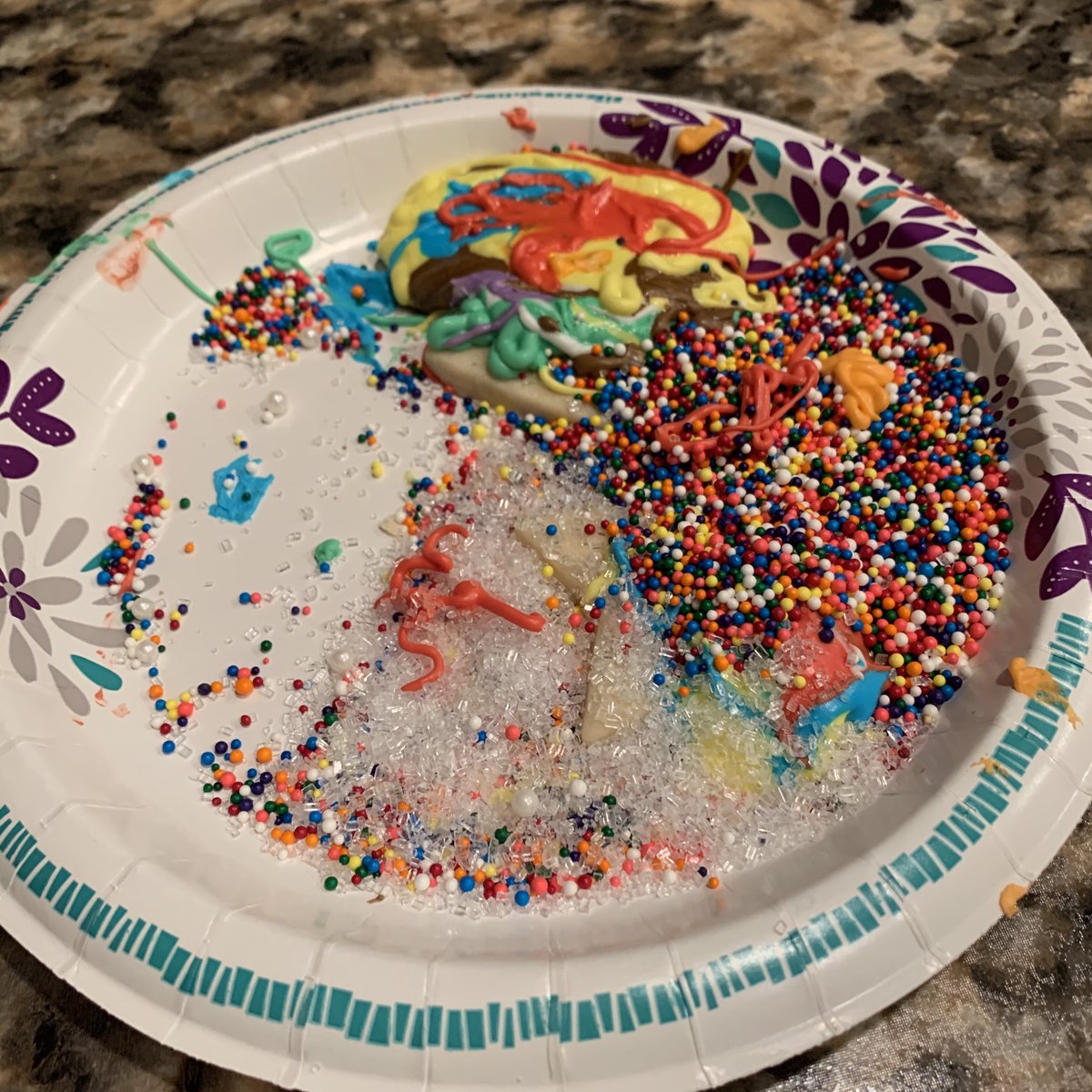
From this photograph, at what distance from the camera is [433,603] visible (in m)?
1.26

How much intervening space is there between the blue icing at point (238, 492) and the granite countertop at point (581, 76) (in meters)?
0.79

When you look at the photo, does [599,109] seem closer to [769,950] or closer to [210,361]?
[210,361]

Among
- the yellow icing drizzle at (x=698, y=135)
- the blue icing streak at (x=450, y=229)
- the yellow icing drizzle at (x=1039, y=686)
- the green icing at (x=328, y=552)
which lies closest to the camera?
the yellow icing drizzle at (x=1039, y=686)

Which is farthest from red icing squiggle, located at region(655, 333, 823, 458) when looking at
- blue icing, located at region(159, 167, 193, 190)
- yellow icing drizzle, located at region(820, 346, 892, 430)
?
blue icing, located at region(159, 167, 193, 190)

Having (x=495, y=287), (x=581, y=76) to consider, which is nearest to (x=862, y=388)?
(x=495, y=287)

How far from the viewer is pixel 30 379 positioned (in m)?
1.43

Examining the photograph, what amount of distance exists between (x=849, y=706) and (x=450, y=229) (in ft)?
3.86

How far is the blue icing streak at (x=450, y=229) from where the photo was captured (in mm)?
1624

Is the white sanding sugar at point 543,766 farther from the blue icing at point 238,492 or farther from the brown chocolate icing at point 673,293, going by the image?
the brown chocolate icing at point 673,293

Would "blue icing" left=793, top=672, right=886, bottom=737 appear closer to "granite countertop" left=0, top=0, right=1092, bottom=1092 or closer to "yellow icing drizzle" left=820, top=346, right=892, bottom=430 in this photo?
"yellow icing drizzle" left=820, top=346, right=892, bottom=430

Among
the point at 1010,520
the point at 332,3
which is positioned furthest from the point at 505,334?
the point at 332,3

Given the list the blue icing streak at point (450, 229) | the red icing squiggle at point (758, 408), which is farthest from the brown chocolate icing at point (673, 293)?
the blue icing streak at point (450, 229)

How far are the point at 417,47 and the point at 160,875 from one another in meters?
2.16

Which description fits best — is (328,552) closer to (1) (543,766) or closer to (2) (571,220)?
(1) (543,766)
